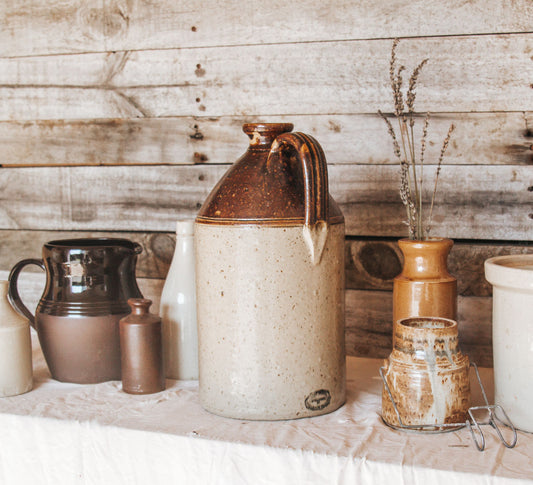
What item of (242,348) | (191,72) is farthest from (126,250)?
(191,72)

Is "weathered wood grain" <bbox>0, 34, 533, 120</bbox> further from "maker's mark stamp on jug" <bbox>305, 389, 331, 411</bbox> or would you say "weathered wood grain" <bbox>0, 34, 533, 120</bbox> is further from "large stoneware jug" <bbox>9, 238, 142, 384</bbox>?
"maker's mark stamp on jug" <bbox>305, 389, 331, 411</bbox>

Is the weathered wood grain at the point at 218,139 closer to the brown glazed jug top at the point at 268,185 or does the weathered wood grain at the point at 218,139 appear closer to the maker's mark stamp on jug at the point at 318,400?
the brown glazed jug top at the point at 268,185

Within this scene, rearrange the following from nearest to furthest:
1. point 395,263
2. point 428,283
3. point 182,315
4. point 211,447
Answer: point 211,447, point 428,283, point 182,315, point 395,263

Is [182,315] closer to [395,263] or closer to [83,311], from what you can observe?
[83,311]

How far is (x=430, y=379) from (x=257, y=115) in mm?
634

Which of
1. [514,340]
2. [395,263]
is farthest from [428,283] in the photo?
[395,263]

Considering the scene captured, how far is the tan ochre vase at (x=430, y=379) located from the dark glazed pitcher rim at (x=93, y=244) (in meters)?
0.46

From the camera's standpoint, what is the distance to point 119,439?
0.87 m

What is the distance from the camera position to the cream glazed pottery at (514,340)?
816 millimetres

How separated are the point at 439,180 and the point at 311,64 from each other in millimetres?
310

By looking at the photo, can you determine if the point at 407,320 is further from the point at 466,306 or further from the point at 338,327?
the point at 466,306

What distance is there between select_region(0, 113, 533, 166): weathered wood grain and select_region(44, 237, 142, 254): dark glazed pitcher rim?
259mm

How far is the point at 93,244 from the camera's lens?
A: 1.14 metres

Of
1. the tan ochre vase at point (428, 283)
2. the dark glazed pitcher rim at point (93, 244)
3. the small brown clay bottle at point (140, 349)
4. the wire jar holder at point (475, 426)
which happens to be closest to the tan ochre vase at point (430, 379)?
the wire jar holder at point (475, 426)
